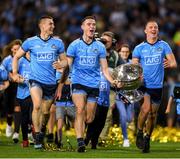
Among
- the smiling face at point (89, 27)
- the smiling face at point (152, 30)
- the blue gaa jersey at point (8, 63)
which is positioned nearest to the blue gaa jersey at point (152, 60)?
the smiling face at point (152, 30)

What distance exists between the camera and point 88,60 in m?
17.7

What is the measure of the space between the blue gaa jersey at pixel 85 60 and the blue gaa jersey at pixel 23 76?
8.26 feet

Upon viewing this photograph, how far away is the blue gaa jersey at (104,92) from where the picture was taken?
18922 millimetres

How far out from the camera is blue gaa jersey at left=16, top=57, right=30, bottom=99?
20125 mm

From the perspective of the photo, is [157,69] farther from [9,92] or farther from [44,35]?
[9,92]

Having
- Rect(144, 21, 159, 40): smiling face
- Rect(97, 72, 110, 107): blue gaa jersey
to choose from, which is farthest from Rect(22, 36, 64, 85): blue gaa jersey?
Rect(144, 21, 159, 40): smiling face

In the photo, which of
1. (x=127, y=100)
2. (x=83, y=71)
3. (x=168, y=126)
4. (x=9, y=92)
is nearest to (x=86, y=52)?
(x=83, y=71)

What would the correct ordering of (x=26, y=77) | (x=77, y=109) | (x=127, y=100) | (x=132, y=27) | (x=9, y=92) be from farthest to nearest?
1. (x=132, y=27)
2. (x=9, y=92)
3. (x=26, y=77)
4. (x=127, y=100)
5. (x=77, y=109)

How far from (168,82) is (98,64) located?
1154 cm

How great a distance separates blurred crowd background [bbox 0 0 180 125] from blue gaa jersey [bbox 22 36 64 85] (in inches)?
570

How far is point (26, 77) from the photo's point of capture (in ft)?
66.2

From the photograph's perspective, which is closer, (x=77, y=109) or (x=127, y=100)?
(x=77, y=109)

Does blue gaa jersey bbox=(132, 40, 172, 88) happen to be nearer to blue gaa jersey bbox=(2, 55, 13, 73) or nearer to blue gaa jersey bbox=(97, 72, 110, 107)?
blue gaa jersey bbox=(97, 72, 110, 107)

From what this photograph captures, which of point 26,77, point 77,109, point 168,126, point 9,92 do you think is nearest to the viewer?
point 77,109
